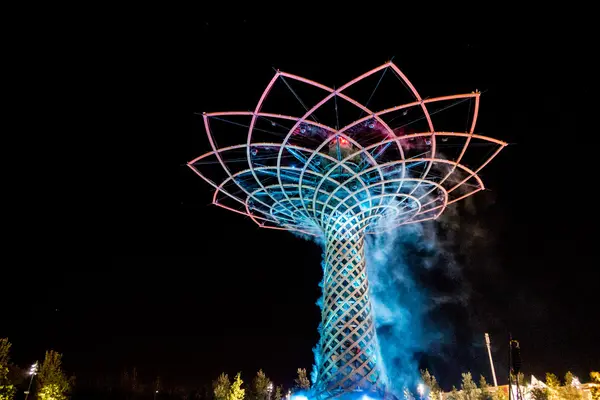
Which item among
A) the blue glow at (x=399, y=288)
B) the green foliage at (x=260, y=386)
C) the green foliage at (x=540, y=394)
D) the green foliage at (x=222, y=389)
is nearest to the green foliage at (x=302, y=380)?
the green foliage at (x=260, y=386)

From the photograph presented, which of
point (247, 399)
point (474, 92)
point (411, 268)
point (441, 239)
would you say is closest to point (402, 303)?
point (411, 268)

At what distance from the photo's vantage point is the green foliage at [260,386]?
45656 millimetres

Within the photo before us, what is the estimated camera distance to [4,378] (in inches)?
Result: 1175

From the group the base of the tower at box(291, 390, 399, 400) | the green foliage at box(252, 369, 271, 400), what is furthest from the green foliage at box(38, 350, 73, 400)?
the base of the tower at box(291, 390, 399, 400)

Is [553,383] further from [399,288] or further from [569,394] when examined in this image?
[399,288]

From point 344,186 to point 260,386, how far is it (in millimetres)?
31650

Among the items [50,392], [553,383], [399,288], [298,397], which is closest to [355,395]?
[298,397]

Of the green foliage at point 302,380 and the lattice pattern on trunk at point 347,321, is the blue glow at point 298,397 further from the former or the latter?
the green foliage at point 302,380

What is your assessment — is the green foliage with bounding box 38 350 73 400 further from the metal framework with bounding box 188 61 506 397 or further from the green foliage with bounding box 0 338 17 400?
the metal framework with bounding box 188 61 506 397

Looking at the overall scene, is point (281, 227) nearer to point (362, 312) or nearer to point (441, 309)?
point (362, 312)

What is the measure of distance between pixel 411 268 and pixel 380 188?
57.7ft

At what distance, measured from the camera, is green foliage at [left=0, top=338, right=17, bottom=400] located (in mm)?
28694

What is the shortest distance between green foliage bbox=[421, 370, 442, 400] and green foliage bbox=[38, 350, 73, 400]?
34764 millimetres

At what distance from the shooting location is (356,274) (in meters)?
25.8
